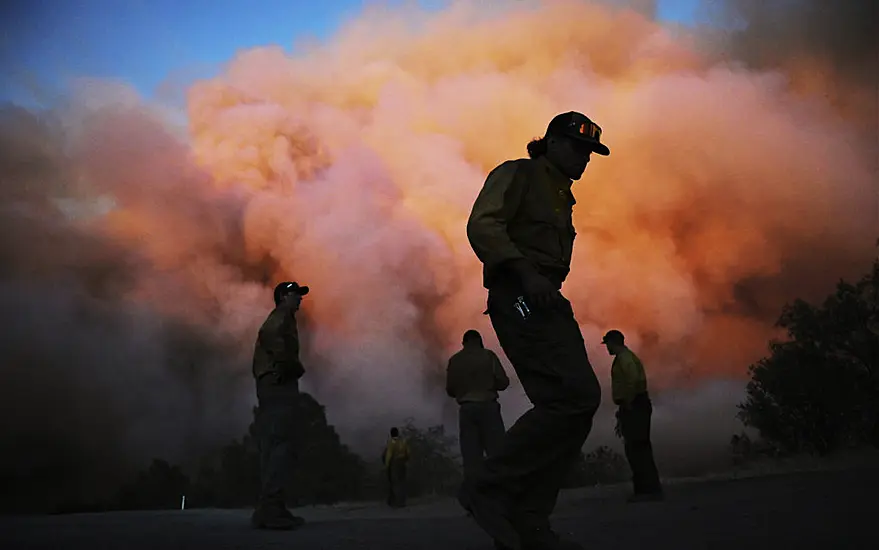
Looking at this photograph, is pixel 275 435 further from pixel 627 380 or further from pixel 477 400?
pixel 627 380

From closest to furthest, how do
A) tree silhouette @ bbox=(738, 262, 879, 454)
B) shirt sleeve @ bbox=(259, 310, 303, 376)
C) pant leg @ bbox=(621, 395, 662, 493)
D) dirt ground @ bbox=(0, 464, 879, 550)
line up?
dirt ground @ bbox=(0, 464, 879, 550) < shirt sleeve @ bbox=(259, 310, 303, 376) < pant leg @ bbox=(621, 395, 662, 493) < tree silhouette @ bbox=(738, 262, 879, 454)

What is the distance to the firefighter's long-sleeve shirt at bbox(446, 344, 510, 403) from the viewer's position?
290 inches

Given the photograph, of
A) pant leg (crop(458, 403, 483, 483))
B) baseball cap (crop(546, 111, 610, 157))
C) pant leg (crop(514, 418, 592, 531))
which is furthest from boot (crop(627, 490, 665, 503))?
baseball cap (crop(546, 111, 610, 157))

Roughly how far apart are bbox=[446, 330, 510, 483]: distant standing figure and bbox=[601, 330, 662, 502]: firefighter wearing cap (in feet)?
4.06

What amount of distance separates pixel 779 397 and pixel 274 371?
19.3 m

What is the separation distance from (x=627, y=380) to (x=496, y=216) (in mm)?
5044

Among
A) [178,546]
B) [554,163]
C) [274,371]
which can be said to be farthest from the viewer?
[274,371]

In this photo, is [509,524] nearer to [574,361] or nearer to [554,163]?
[574,361]

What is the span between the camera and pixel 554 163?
10.9 ft

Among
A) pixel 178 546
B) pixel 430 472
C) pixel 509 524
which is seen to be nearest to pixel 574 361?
pixel 509 524

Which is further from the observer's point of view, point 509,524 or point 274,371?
point 274,371

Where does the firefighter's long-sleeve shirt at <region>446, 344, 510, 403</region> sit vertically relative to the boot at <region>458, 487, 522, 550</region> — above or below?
above

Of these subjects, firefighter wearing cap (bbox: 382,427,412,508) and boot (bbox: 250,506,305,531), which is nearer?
boot (bbox: 250,506,305,531)

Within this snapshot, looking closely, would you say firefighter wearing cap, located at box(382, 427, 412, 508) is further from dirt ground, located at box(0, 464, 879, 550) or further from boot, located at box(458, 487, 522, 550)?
boot, located at box(458, 487, 522, 550)
